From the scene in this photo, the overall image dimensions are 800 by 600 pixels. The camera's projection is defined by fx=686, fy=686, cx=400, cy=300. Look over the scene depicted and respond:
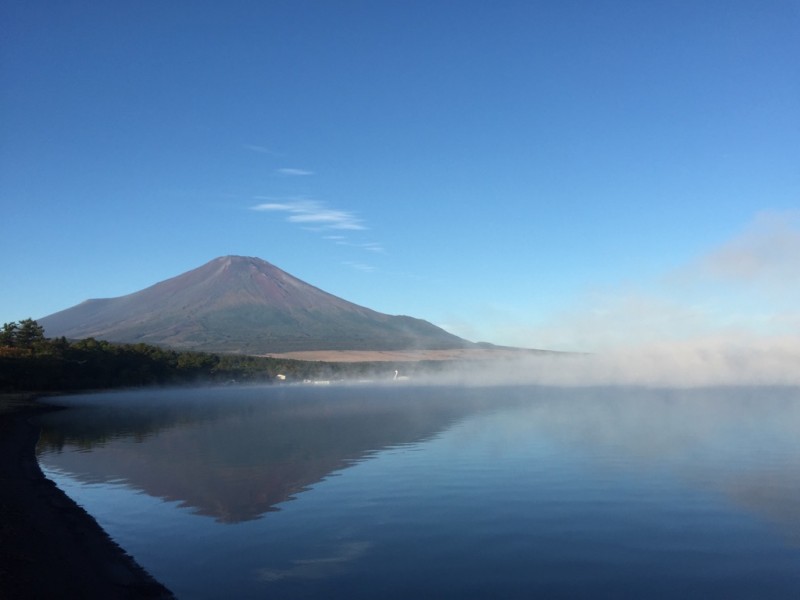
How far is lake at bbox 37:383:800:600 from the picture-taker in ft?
34.2

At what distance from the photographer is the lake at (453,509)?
10438 millimetres

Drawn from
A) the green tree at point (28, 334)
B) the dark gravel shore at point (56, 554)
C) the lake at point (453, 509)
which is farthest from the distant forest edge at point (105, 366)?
A: the dark gravel shore at point (56, 554)

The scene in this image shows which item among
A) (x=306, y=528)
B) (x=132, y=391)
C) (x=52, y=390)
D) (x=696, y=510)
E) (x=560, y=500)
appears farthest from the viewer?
(x=132, y=391)

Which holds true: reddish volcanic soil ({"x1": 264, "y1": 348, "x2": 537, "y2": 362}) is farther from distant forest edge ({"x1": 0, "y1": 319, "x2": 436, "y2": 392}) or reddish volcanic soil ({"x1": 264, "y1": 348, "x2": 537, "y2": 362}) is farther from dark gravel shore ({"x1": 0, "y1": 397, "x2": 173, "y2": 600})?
dark gravel shore ({"x1": 0, "y1": 397, "x2": 173, "y2": 600})

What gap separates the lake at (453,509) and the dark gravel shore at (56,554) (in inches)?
20.3

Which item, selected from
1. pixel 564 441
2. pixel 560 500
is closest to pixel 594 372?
pixel 564 441

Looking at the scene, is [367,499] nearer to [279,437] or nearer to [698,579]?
[698,579]

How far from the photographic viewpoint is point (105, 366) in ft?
Result: 270

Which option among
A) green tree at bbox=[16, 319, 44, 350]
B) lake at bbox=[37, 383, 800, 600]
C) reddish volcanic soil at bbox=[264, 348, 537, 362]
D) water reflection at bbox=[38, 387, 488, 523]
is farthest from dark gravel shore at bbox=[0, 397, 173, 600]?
reddish volcanic soil at bbox=[264, 348, 537, 362]

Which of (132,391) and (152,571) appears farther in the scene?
(132,391)

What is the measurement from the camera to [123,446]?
2825cm

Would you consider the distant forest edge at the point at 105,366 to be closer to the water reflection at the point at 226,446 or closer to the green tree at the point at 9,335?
the green tree at the point at 9,335

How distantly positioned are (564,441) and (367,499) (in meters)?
12.9

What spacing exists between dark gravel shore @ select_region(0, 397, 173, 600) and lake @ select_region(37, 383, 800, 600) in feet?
1.69
